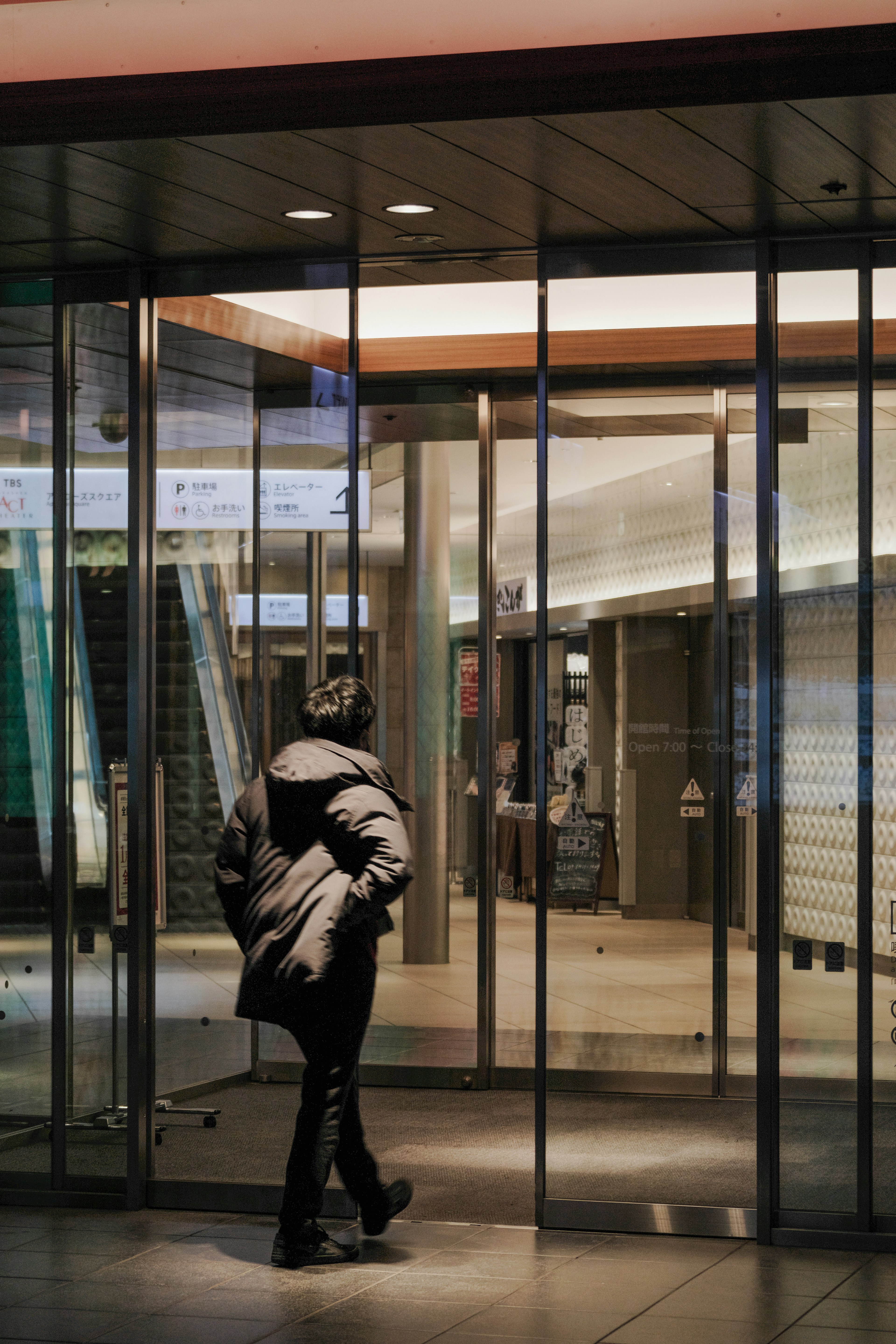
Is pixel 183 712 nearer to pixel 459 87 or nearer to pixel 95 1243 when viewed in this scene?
pixel 95 1243

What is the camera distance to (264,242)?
5.64 m

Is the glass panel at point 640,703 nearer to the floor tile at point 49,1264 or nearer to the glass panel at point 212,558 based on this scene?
the glass panel at point 212,558

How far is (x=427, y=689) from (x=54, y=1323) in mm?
3971

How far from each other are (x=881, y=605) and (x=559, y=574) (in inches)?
56.0

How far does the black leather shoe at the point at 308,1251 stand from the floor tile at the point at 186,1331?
0.53 meters

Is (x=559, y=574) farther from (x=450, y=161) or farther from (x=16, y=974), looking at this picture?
(x=16, y=974)

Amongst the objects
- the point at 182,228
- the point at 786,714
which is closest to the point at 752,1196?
the point at 786,714

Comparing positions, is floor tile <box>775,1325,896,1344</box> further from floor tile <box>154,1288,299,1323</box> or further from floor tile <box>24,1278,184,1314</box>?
floor tile <box>24,1278,184,1314</box>

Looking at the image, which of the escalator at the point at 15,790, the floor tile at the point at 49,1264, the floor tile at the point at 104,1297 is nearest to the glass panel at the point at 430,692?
the escalator at the point at 15,790

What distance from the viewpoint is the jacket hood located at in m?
4.94

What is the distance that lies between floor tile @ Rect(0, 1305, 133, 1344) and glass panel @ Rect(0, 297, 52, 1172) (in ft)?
4.69

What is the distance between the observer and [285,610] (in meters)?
6.91

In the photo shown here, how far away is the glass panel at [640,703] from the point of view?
5824 millimetres

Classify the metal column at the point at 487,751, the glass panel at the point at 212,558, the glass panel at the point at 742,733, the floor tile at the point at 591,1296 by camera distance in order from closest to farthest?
the floor tile at the point at 591,1296 < the glass panel at the point at 212,558 < the glass panel at the point at 742,733 < the metal column at the point at 487,751
